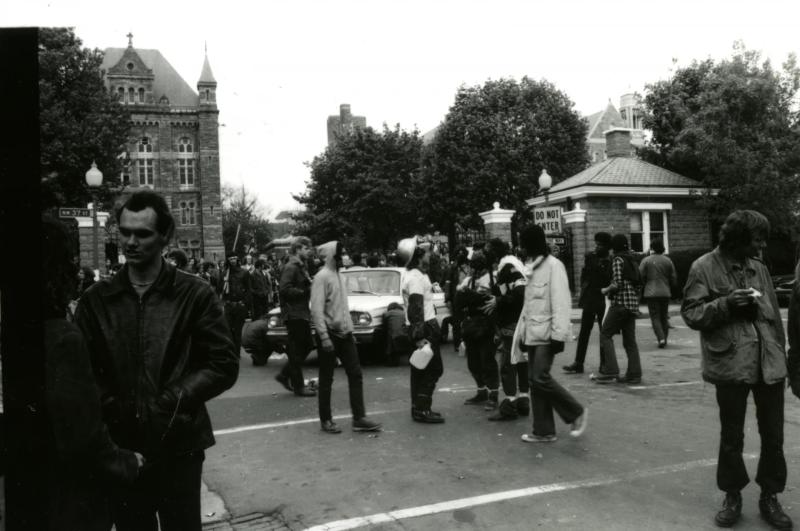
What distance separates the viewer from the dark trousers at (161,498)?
103 inches

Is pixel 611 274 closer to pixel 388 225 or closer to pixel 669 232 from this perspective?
pixel 669 232

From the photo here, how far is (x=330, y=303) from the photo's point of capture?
642cm

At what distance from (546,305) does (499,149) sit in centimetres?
3152

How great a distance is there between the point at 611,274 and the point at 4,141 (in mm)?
8149

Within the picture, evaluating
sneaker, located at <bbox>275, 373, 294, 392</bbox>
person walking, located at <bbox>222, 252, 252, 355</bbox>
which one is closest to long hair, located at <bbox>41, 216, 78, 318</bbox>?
sneaker, located at <bbox>275, 373, 294, 392</bbox>

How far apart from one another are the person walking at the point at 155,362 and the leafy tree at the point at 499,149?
33923 millimetres

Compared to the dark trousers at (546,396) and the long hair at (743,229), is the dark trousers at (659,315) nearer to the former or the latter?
the dark trousers at (546,396)

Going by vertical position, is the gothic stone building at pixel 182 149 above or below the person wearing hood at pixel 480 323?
above

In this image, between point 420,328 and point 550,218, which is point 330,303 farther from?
point 550,218

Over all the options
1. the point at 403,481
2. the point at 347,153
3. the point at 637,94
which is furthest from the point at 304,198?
the point at 403,481

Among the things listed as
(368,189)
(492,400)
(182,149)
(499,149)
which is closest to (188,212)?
(182,149)

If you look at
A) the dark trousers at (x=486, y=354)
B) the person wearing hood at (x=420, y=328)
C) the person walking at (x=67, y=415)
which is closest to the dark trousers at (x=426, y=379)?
the person wearing hood at (x=420, y=328)

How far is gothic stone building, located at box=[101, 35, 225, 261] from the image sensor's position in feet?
203

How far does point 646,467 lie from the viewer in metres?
5.07
